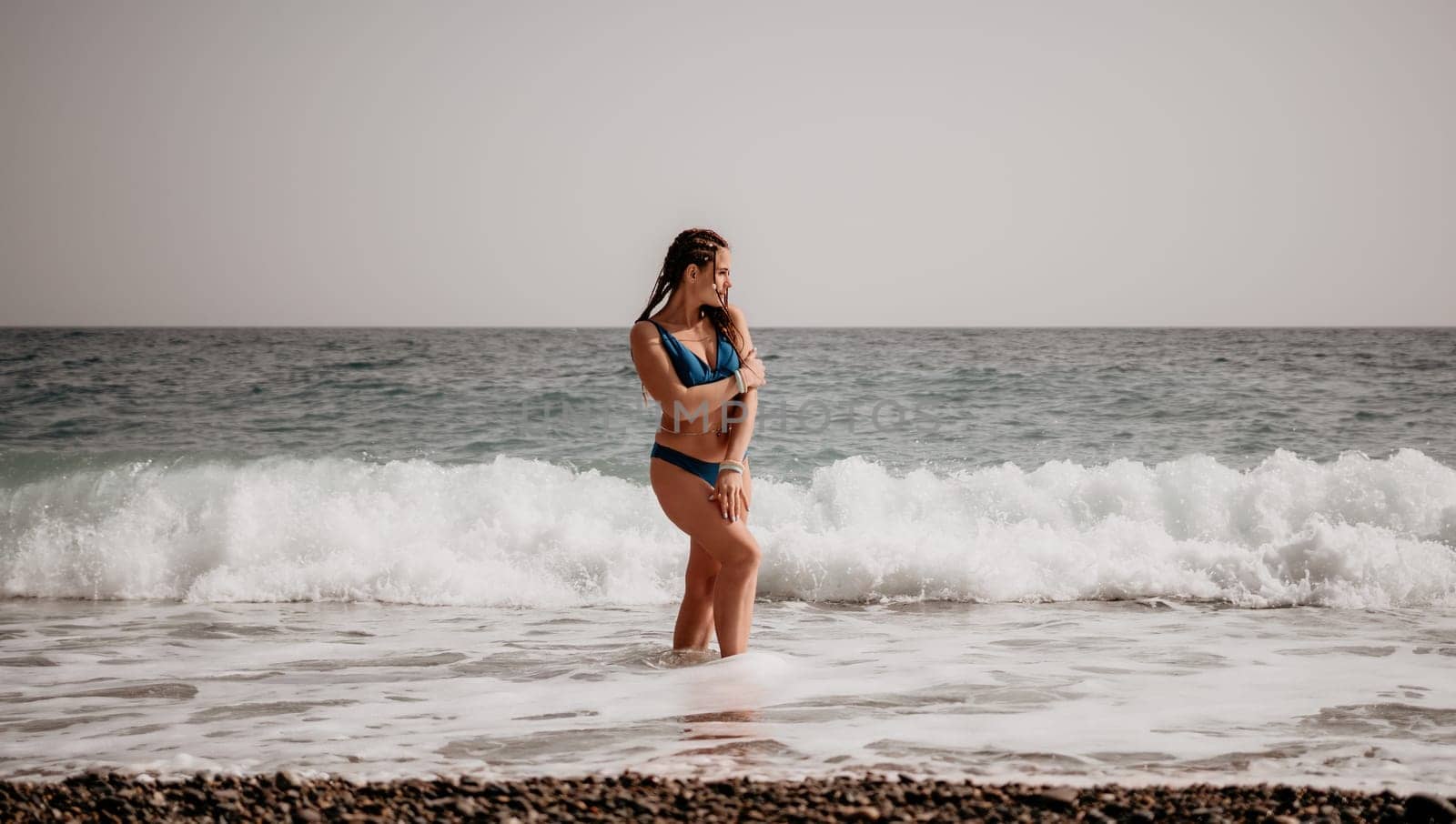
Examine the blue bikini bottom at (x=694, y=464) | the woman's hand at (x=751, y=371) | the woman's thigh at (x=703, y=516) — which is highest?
the woman's hand at (x=751, y=371)

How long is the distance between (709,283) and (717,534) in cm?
108

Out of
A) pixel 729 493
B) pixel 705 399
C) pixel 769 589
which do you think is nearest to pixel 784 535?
pixel 769 589

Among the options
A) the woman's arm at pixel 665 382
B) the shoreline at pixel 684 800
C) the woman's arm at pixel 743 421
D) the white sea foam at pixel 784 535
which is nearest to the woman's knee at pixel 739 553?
the woman's arm at pixel 743 421

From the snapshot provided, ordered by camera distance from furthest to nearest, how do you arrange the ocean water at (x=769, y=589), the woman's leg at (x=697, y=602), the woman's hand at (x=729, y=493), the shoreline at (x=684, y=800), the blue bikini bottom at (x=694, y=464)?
the woman's leg at (x=697, y=602)
the blue bikini bottom at (x=694, y=464)
the woman's hand at (x=729, y=493)
the ocean water at (x=769, y=589)
the shoreline at (x=684, y=800)

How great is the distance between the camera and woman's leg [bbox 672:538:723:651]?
16.5 ft

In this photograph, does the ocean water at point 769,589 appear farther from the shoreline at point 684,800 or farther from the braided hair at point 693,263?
the braided hair at point 693,263

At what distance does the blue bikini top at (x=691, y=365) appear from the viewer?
14.7 feet

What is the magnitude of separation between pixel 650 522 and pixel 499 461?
2658 mm

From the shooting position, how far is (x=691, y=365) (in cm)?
450

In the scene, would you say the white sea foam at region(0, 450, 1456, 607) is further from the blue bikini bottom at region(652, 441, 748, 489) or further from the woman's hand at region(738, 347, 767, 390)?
the woman's hand at region(738, 347, 767, 390)

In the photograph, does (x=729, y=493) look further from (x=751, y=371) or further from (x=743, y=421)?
(x=751, y=371)

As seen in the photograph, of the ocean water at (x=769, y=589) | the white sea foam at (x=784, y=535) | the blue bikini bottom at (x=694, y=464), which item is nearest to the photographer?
the ocean water at (x=769, y=589)

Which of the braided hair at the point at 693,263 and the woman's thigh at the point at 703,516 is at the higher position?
the braided hair at the point at 693,263

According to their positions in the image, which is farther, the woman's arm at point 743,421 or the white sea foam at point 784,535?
the white sea foam at point 784,535
